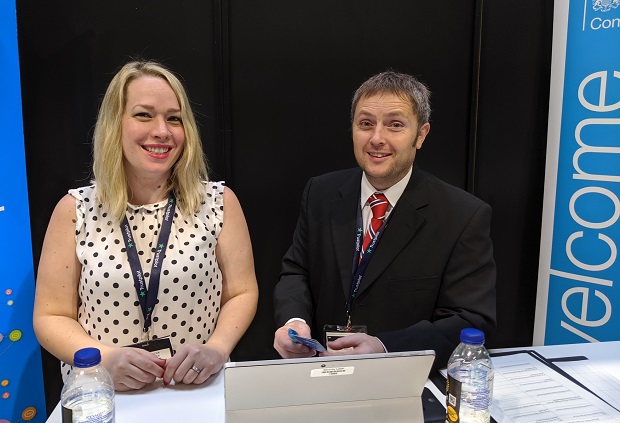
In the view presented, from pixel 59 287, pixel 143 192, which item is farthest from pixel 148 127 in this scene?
pixel 59 287

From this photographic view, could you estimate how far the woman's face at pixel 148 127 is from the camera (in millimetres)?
1834

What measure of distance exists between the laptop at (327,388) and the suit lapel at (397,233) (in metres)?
0.67

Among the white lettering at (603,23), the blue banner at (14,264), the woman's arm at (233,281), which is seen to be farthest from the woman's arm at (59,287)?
the white lettering at (603,23)

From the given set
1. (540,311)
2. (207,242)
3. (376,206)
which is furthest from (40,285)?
(540,311)

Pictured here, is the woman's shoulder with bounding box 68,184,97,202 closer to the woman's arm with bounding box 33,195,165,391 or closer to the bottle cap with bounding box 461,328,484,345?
the woman's arm with bounding box 33,195,165,391

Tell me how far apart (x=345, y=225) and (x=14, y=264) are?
1.43 m

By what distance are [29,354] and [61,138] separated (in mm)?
1153

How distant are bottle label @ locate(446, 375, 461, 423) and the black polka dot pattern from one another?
0.97 m

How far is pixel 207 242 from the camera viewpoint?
191cm

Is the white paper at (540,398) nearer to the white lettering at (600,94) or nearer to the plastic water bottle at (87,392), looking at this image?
the plastic water bottle at (87,392)

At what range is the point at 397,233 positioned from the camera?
6.32ft

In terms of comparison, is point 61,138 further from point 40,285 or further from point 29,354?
point 40,285

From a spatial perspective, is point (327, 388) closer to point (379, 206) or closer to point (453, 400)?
point (453, 400)

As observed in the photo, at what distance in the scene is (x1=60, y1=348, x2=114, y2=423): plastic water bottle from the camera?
43.6 inches
